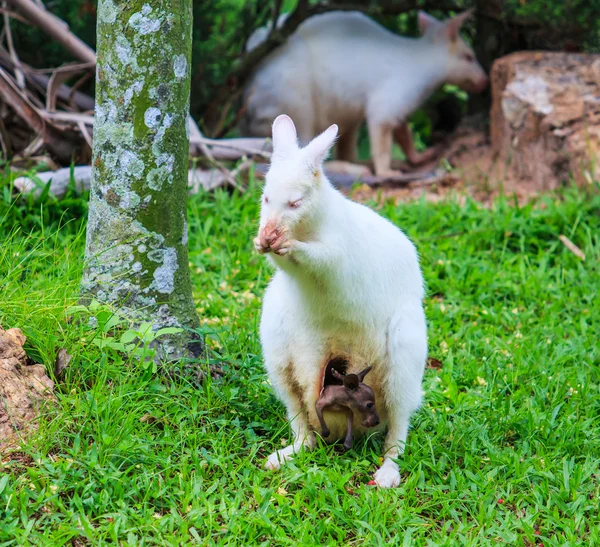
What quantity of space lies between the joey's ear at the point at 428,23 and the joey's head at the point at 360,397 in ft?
16.5

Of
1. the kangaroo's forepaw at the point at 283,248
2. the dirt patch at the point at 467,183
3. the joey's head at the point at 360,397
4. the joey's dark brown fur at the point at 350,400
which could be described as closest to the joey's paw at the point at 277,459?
the joey's dark brown fur at the point at 350,400

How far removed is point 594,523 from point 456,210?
3210 mm

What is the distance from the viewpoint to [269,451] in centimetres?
346

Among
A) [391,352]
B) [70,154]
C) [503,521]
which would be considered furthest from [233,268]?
[503,521]

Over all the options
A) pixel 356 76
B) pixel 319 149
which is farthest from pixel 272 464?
pixel 356 76

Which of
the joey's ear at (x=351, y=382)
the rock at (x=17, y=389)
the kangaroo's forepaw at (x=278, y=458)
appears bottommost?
the kangaroo's forepaw at (x=278, y=458)

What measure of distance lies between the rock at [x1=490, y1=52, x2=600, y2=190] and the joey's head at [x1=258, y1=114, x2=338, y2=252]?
366cm

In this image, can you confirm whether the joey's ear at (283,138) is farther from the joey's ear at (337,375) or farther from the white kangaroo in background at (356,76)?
the white kangaroo in background at (356,76)

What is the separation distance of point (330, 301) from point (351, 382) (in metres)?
0.34

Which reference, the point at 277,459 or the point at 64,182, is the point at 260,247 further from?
the point at 64,182

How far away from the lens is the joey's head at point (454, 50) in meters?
7.40

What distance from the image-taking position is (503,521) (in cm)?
303

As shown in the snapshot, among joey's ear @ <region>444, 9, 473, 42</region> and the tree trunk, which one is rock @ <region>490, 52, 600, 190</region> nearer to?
joey's ear @ <region>444, 9, 473, 42</region>

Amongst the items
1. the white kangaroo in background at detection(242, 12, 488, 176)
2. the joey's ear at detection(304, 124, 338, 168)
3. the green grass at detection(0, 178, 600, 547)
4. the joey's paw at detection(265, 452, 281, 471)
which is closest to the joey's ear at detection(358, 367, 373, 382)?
the green grass at detection(0, 178, 600, 547)
